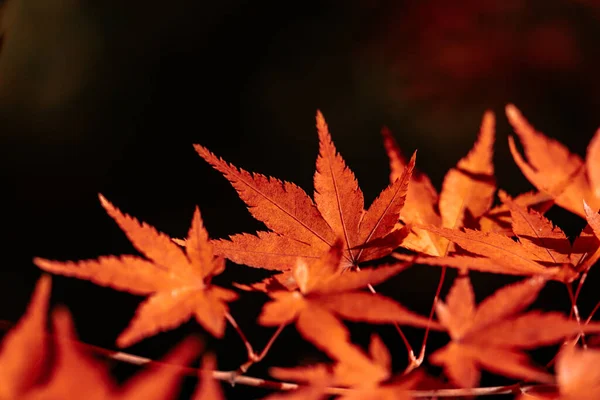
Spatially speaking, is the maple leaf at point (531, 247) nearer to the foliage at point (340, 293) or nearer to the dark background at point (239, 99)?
the foliage at point (340, 293)

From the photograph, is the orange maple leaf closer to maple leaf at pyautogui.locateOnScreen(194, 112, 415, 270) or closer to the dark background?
maple leaf at pyautogui.locateOnScreen(194, 112, 415, 270)

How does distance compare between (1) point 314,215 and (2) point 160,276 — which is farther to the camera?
(1) point 314,215

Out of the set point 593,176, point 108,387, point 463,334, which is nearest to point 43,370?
point 108,387

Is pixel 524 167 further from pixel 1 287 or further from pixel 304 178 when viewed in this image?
pixel 1 287

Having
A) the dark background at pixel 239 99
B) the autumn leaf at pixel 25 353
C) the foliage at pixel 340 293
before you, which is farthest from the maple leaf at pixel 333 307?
the dark background at pixel 239 99

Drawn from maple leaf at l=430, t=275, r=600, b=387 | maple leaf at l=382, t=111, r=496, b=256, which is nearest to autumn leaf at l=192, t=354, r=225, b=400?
maple leaf at l=430, t=275, r=600, b=387

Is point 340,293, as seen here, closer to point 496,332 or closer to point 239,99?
point 496,332

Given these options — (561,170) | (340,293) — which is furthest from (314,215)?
(561,170)
